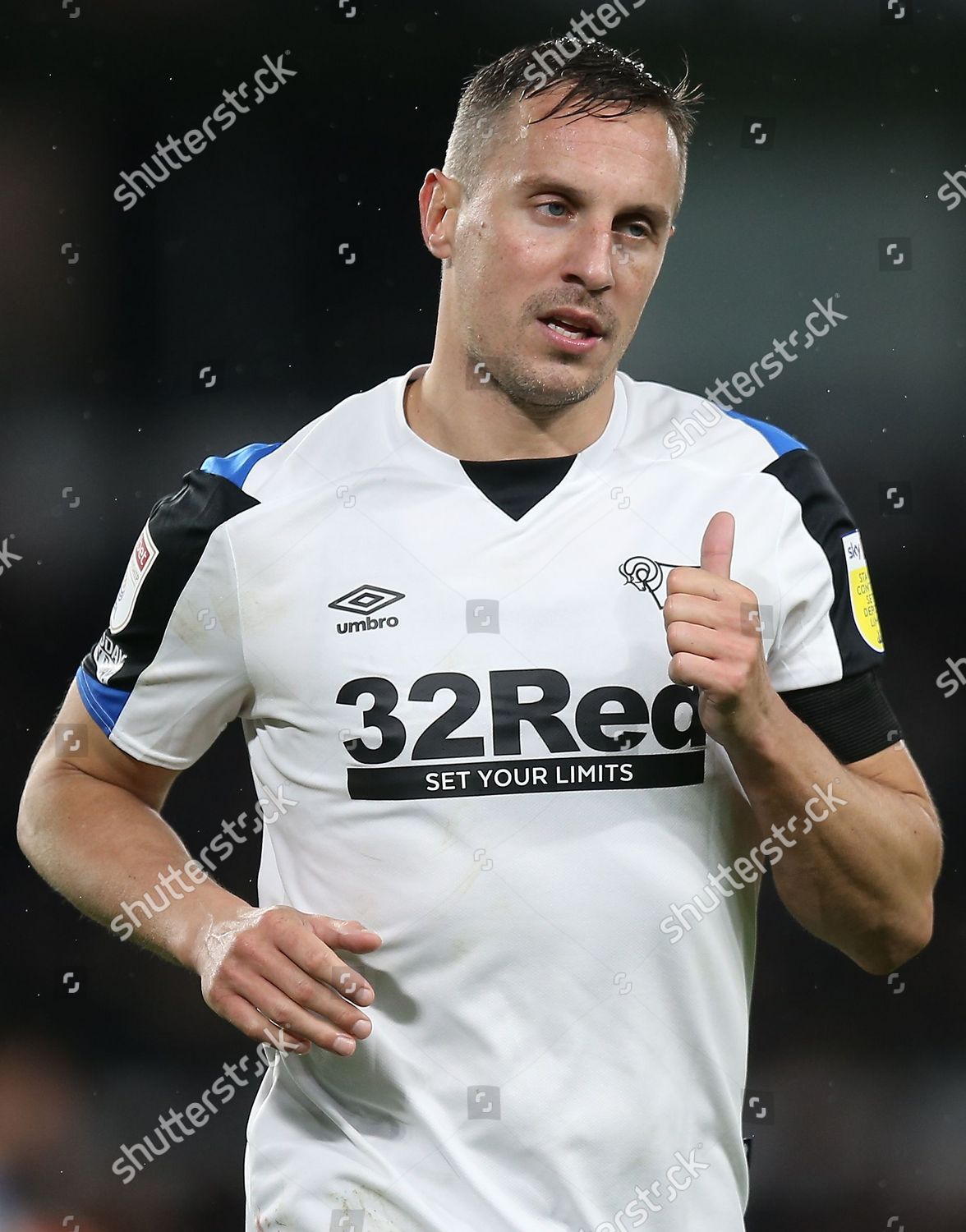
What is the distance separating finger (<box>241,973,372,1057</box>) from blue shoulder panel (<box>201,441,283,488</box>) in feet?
1.76

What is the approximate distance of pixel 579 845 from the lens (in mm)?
1331

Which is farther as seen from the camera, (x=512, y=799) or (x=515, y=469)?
(x=515, y=469)

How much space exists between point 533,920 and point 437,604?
0.31 m

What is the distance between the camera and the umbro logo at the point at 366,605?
1.39m

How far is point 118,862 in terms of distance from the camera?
1.47 meters

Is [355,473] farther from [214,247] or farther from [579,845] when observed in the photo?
[214,247]

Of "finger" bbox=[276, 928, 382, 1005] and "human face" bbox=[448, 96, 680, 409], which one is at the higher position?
"human face" bbox=[448, 96, 680, 409]

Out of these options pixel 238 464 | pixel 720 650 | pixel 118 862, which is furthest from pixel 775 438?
pixel 118 862

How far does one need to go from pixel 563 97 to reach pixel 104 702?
0.78 m

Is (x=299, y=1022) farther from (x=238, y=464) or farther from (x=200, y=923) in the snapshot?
(x=238, y=464)

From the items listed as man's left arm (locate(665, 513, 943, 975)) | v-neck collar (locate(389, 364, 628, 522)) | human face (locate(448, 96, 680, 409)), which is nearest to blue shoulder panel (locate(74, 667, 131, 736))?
v-neck collar (locate(389, 364, 628, 522))

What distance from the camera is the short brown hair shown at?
4.68 feet

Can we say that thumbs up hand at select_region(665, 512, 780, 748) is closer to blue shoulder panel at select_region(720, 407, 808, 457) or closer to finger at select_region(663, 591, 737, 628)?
finger at select_region(663, 591, 737, 628)

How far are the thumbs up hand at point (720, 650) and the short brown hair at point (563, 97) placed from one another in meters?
0.50
